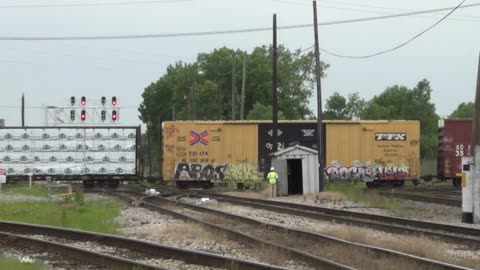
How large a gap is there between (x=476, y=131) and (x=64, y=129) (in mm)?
29101

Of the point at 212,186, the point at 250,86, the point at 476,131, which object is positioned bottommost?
the point at 212,186

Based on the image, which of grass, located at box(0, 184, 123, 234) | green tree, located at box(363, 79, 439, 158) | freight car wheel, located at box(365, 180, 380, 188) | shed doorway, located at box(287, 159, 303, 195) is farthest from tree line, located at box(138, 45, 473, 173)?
grass, located at box(0, 184, 123, 234)

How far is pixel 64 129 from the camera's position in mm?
42938

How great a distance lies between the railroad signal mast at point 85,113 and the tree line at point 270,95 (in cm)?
5026

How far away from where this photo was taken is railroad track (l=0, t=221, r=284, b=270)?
35.2ft

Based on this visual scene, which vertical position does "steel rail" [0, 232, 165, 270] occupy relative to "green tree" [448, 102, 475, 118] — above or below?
below

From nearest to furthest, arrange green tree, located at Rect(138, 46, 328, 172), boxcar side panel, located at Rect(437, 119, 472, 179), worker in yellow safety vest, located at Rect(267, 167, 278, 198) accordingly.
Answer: worker in yellow safety vest, located at Rect(267, 167, 278, 198) → boxcar side panel, located at Rect(437, 119, 472, 179) → green tree, located at Rect(138, 46, 328, 172)

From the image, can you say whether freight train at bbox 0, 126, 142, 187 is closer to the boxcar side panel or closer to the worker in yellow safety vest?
the worker in yellow safety vest

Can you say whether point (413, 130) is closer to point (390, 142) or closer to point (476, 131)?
point (390, 142)

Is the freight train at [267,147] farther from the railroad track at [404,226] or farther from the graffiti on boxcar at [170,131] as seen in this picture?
the railroad track at [404,226]

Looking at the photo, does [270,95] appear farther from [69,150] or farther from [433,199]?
[433,199]

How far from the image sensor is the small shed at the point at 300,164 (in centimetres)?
3400

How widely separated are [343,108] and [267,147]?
228 feet

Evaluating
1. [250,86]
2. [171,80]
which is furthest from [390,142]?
[171,80]
